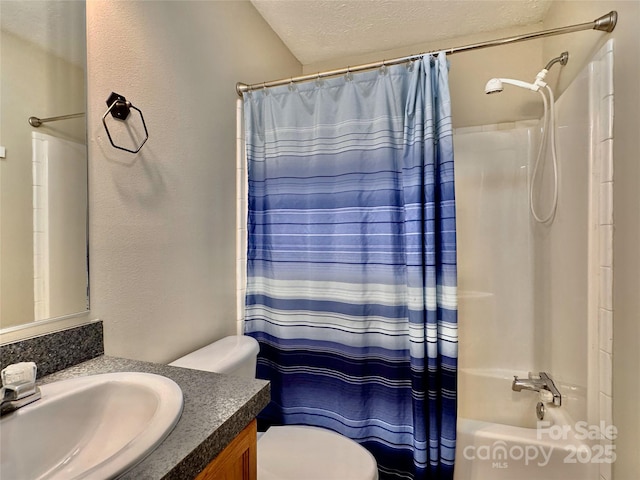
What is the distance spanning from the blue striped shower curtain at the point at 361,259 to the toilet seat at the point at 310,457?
0.19m

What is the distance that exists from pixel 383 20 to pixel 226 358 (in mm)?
1964

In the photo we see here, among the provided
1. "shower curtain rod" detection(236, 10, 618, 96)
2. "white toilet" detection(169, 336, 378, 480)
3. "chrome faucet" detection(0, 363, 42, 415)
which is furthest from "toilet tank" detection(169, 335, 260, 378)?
"shower curtain rod" detection(236, 10, 618, 96)

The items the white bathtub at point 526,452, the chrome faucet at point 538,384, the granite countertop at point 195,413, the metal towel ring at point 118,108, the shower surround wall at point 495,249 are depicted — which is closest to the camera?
the granite countertop at point 195,413

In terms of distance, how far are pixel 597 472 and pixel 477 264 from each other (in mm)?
1059

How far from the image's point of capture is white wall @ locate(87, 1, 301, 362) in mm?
1033

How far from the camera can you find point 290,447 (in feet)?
4.38

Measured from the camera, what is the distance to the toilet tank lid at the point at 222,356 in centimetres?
119

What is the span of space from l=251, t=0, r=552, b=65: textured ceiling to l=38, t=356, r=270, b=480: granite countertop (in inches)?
73.2

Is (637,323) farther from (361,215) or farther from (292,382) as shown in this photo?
(292,382)

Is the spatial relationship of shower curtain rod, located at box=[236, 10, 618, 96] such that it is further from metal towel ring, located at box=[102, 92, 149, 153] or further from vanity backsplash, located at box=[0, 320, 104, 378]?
vanity backsplash, located at box=[0, 320, 104, 378]

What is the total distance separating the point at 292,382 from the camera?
1.62 metres

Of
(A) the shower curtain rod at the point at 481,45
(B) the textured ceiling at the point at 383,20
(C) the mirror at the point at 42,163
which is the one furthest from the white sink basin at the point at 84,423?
(B) the textured ceiling at the point at 383,20

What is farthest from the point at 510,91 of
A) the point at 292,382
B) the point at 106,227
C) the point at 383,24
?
the point at 106,227

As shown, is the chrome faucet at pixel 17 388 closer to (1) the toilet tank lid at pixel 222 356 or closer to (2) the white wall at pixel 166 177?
(2) the white wall at pixel 166 177
